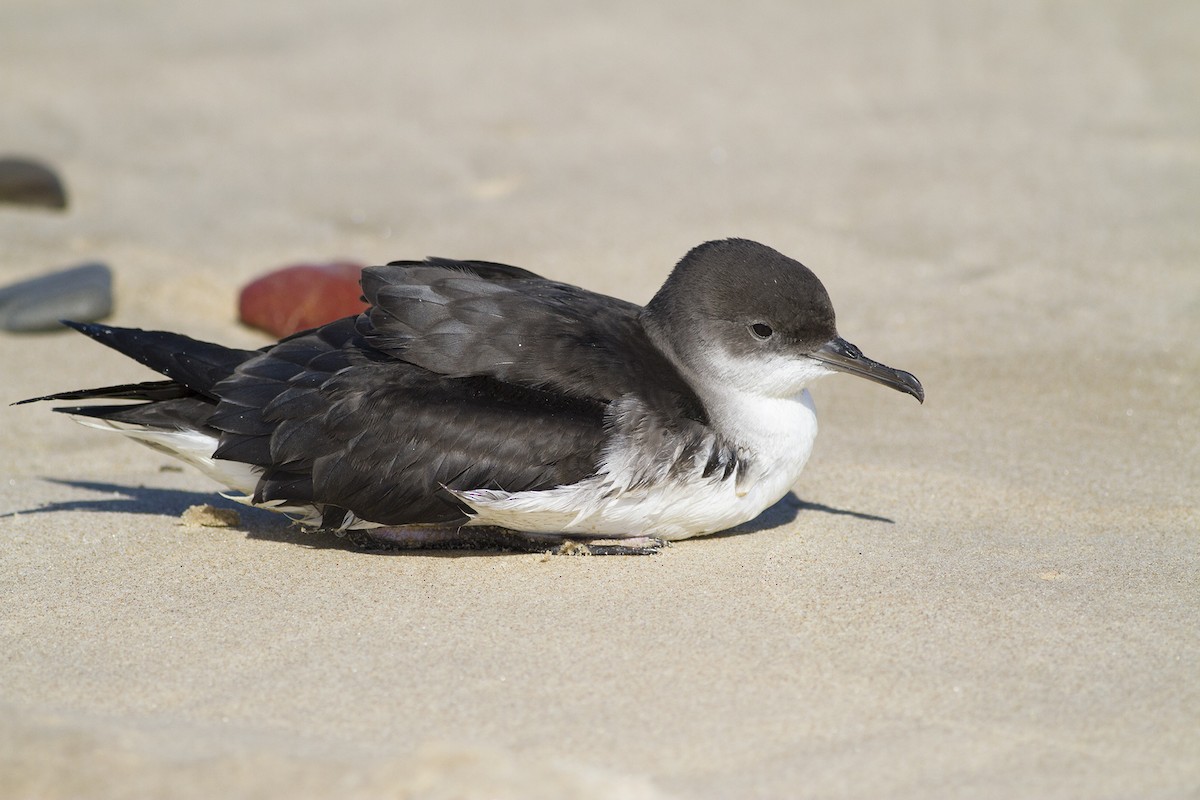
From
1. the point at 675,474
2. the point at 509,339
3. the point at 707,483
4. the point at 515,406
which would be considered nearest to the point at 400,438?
the point at 515,406

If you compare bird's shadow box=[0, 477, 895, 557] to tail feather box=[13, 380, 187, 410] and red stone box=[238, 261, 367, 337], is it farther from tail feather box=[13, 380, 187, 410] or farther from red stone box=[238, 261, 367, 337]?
red stone box=[238, 261, 367, 337]

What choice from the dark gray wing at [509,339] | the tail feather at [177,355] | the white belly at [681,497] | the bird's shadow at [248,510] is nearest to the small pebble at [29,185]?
the bird's shadow at [248,510]

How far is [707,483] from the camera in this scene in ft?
14.9

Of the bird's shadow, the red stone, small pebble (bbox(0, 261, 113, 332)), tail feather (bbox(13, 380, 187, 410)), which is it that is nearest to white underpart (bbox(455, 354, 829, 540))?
the bird's shadow

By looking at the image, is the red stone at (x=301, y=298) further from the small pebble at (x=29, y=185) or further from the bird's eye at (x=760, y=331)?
the bird's eye at (x=760, y=331)

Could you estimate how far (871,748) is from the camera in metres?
3.30

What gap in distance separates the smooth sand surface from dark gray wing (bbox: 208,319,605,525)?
295mm

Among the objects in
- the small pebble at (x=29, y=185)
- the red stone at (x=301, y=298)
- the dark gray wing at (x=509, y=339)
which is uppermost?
the small pebble at (x=29, y=185)

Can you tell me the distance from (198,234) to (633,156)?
302 centimetres

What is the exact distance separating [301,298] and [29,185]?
266 cm

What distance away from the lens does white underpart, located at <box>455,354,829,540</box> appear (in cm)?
443

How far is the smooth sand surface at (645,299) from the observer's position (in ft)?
11.1

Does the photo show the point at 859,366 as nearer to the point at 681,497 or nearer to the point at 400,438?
the point at 681,497

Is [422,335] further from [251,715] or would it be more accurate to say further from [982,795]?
[982,795]
